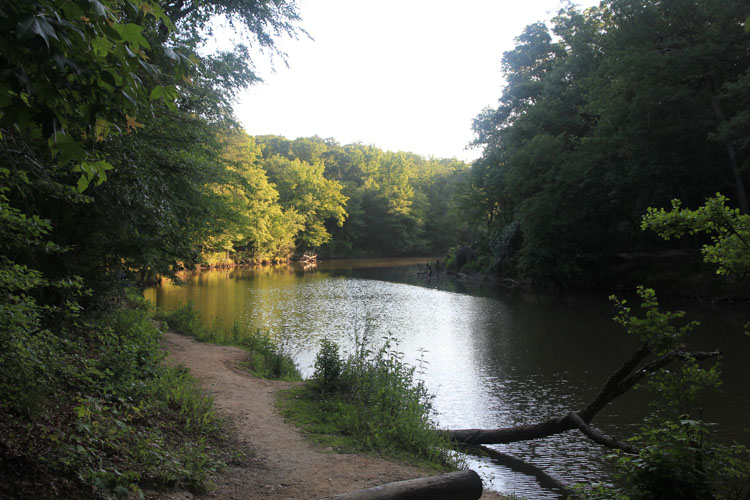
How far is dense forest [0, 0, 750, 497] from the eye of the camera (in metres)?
1.98

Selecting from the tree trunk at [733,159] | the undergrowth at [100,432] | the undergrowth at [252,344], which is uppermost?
the tree trunk at [733,159]

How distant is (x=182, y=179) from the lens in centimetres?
891

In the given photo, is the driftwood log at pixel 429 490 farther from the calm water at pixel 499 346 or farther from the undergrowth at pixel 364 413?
the calm water at pixel 499 346

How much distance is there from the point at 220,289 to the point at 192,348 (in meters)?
15.4

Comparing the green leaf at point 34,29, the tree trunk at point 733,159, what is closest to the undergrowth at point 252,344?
the green leaf at point 34,29

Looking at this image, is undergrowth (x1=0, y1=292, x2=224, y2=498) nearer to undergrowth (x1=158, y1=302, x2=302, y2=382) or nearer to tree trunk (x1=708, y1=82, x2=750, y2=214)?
undergrowth (x1=158, y1=302, x2=302, y2=382)

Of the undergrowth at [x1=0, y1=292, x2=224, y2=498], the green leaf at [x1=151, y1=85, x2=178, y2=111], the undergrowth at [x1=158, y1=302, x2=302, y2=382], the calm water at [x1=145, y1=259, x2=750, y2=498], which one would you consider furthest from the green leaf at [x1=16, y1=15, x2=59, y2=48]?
the undergrowth at [x1=158, y1=302, x2=302, y2=382]

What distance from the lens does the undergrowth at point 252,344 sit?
9703 mm

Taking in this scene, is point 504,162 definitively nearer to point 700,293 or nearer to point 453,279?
point 453,279

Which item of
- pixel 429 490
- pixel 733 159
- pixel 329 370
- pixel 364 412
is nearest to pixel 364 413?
pixel 364 412

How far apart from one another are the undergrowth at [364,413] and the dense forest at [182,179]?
148 cm

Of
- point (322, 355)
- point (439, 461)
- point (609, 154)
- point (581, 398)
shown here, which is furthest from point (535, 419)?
point (609, 154)

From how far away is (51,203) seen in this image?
24.7 feet

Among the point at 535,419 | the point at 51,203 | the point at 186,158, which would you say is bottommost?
the point at 535,419
